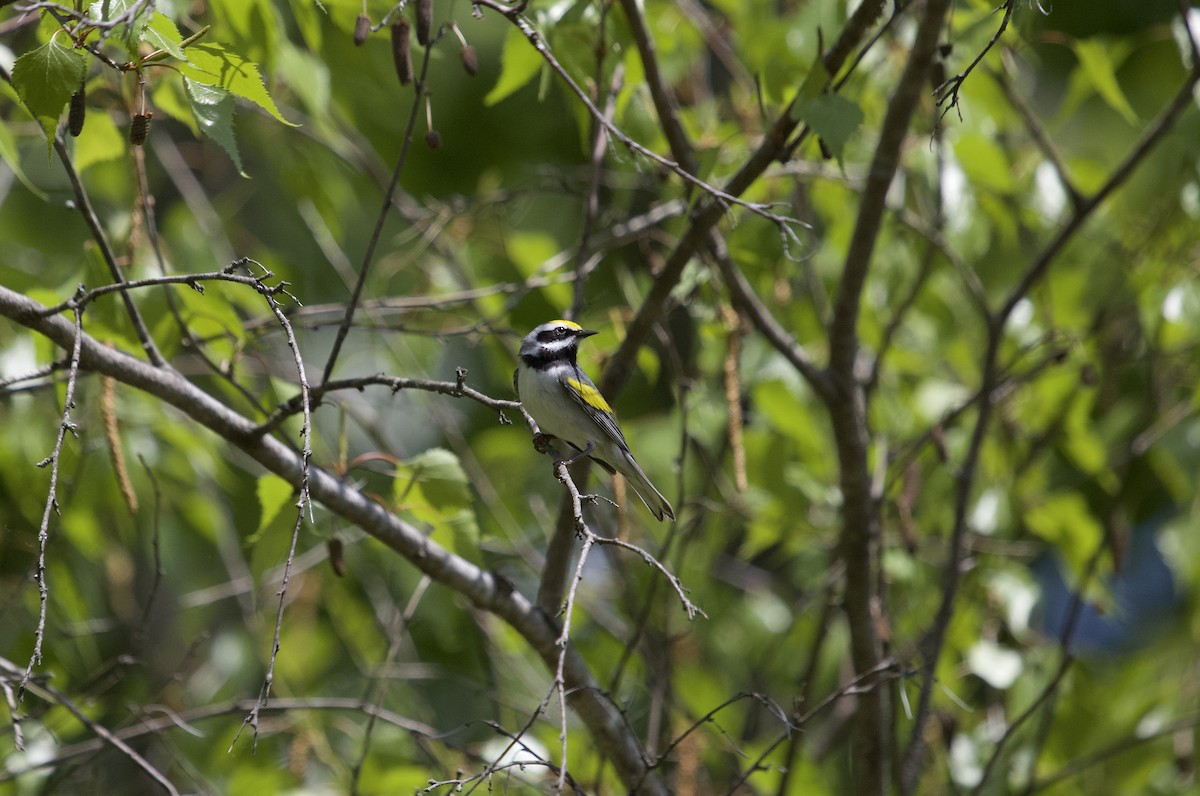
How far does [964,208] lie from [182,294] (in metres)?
3.21

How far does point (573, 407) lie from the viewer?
14.0ft

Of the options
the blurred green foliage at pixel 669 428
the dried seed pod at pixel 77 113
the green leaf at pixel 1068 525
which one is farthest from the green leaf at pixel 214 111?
the green leaf at pixel 1068 525

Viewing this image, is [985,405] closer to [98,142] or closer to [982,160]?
[982,160]

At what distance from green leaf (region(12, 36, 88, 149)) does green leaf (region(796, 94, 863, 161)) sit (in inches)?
66.1

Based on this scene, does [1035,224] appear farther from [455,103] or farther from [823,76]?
[455,103]

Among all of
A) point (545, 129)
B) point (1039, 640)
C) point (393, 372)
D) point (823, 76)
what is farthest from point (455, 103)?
point (823, 76)

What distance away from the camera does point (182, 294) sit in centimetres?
336

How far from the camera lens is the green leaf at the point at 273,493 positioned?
3.11 m

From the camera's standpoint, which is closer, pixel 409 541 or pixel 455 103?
pixel 409 541

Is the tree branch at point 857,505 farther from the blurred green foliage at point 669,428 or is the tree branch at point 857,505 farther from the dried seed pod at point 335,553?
the dried seed pod at point 335,553

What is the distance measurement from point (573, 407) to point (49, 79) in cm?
233

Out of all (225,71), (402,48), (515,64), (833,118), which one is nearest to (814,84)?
(833,118)

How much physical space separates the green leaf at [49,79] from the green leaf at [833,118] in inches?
66.1

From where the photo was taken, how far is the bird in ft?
13.6
